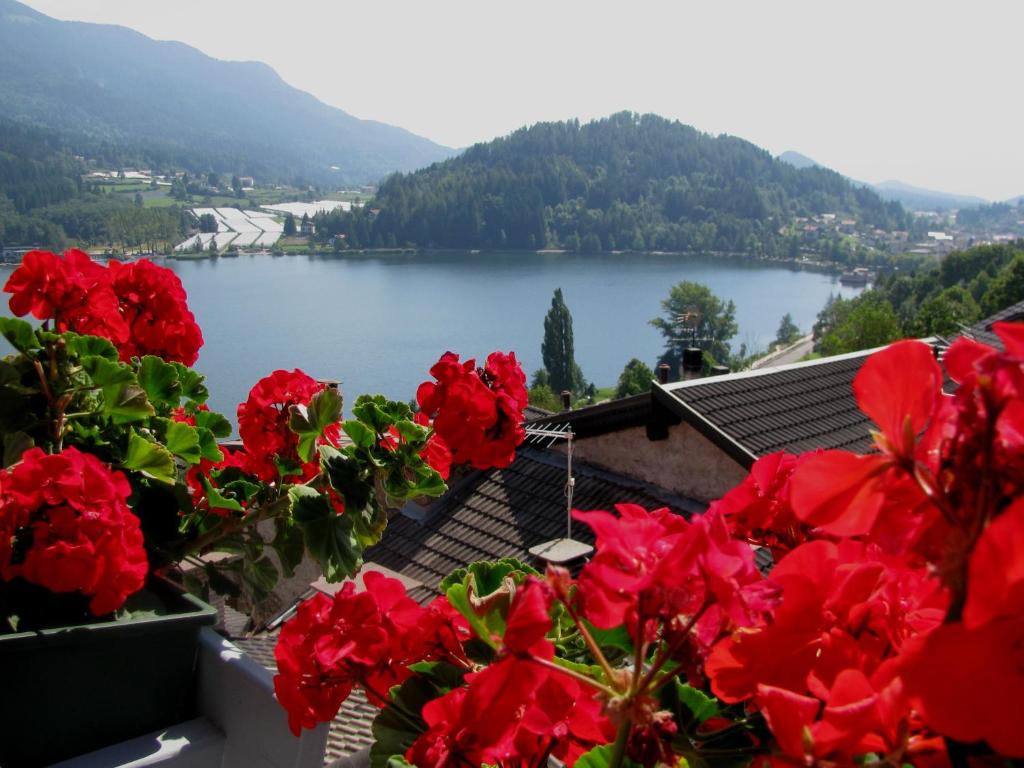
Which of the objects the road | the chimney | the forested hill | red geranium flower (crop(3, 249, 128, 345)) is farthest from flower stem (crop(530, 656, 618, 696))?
the forested hill

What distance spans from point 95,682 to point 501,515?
5840 mm

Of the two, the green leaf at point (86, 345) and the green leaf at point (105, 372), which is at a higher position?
the green leaf at point (86, 345)

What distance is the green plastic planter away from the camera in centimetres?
117

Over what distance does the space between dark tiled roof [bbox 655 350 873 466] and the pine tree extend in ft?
147

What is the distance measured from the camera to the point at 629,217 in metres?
106

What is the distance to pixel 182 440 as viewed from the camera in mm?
1469

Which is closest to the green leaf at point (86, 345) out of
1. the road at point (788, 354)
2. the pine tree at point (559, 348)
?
the pine tree at point (559, 348)

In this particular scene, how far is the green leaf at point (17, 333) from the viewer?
141cm

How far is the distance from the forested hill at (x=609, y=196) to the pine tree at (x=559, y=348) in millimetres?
49949

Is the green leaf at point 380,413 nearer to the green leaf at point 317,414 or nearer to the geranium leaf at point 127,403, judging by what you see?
the green leaf at point 317,414

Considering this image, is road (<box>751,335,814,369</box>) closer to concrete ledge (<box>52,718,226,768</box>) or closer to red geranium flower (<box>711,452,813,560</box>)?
concrete ledge (<box>52,718,226,768</box>)

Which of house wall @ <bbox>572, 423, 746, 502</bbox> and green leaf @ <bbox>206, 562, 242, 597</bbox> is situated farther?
house wall @ <bbox>572, 423, 746, 502</bbox>

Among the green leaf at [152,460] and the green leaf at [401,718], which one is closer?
the green leaf at [401,718]

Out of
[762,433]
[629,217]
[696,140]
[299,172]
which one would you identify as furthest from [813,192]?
[762,433]
